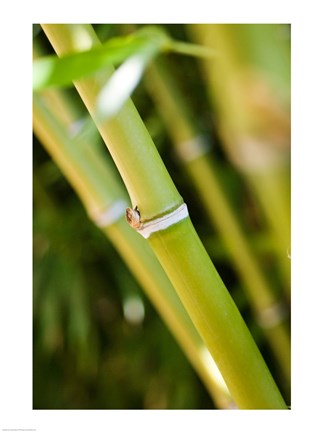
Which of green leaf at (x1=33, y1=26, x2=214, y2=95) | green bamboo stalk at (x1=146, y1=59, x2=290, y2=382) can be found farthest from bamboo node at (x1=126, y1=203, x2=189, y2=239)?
green bamboo stalk at (x1=146, y1=59, x2=290, y2=382)

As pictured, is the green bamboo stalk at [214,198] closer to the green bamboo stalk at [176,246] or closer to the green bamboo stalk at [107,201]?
the green bamboo stalk at [107,201]

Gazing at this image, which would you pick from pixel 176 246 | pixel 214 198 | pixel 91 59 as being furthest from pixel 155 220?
pixel 214 198

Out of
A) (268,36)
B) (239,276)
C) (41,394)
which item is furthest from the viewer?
(41,394)

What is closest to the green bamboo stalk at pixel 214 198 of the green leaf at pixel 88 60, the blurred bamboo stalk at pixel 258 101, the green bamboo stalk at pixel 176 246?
the blurred bamboo stalk at pixel 258 101

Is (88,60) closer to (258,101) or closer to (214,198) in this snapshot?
(258,101)
